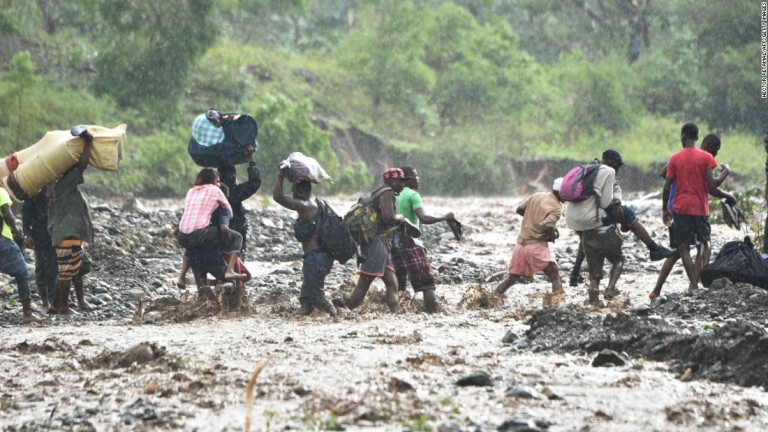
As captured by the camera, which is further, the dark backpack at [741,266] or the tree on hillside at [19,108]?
the tree on hillside at [19,108]

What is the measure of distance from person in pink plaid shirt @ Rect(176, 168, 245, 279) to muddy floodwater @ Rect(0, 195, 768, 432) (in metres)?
0.62

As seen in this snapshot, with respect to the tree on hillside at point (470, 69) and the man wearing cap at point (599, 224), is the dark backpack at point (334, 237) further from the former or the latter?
the tree on hillside at point (470, 69)

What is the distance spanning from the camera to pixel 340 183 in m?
33.3

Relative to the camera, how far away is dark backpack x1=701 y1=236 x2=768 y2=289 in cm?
990

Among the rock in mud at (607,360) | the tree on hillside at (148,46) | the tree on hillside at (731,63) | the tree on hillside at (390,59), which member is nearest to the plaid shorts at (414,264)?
the rock in mud at (607,360)

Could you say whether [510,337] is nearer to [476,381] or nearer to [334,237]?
[334,237]

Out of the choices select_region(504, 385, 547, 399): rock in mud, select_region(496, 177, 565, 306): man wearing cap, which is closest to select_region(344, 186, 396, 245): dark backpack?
select_region(496, 177, 565, 306): man wearing cap

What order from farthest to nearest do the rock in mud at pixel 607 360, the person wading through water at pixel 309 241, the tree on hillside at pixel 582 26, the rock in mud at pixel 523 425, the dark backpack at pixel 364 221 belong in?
A: the tree on hillside at pixel 582 26
the dark backpack at pixel 364 221
the person wading through water at pixel 309 241
the rock in mud at pixel 607 360
the rock in mud at pixel 523 425

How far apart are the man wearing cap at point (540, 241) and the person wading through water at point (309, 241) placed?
1.77m

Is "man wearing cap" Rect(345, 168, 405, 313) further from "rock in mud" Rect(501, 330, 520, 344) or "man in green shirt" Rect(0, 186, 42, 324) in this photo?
"man in green shirt" Rect(0, 186, 42, 324)

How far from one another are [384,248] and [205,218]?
4.72 feet

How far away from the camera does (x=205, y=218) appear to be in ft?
31.8

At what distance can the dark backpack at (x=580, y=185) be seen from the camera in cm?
1030

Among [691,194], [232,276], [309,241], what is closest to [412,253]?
[309,241]
